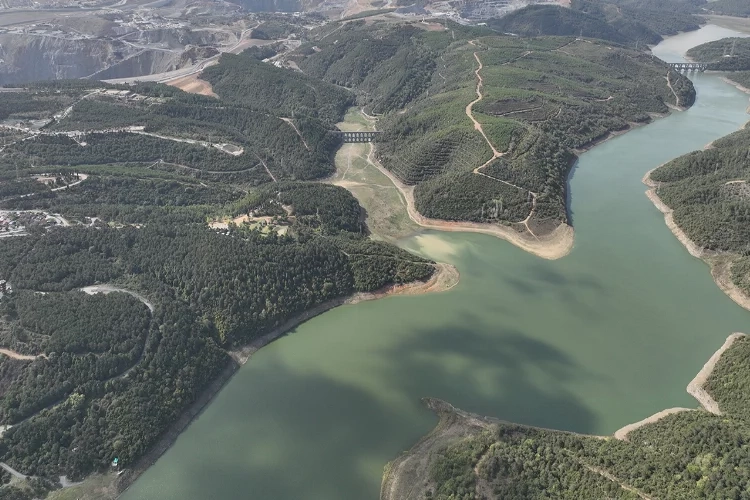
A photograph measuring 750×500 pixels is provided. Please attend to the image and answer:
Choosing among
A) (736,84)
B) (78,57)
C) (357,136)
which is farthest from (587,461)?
(78,57)

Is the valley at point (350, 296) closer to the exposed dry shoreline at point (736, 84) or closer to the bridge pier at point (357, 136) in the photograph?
the bridge pier at point (357, 136)

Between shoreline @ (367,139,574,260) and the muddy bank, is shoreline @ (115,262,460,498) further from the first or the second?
the muddy bank

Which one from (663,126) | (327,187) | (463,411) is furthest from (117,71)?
(463,411)

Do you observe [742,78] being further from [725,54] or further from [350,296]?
[350,296]

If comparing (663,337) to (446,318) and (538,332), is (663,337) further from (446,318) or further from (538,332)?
(446,318)

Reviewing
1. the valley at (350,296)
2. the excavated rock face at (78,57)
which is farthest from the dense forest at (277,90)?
the excavated rock face at (78,57)

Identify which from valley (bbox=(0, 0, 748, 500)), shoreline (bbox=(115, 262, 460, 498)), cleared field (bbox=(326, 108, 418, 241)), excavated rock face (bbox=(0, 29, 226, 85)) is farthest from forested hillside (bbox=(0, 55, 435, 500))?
excavated rock face (bbox=(0, 29, 226, 85))
